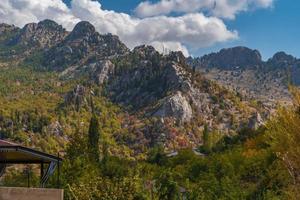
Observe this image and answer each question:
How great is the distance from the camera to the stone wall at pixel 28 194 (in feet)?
72.7

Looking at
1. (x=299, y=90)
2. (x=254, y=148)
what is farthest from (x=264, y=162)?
(x=299, y=90)

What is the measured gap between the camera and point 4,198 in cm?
2211

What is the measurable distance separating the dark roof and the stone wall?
1623mm

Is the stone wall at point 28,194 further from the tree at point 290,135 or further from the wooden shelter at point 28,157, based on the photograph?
the tree at point 290,135

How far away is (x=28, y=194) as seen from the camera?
22.3m

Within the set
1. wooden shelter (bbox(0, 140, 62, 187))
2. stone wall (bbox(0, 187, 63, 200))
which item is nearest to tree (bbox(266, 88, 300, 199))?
stone wall (bbox(0, 187, 63, 200))

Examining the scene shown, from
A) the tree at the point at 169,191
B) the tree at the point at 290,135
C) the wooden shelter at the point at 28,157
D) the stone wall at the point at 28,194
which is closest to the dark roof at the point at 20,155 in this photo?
the wooden shelter at the point at 28,157

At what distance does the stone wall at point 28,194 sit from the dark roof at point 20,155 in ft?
5.32

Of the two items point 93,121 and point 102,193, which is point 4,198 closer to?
point 102,193

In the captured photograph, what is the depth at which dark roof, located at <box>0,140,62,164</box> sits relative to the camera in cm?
2208

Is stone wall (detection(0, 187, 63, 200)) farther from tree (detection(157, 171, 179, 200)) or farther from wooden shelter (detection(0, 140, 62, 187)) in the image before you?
tree (detection(157, 171, 179, 200))

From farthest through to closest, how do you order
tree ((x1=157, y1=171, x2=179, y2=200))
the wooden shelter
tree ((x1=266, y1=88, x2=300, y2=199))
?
tree ((x1=157, y1=171, x2=179, y2=200))
tree ((x1=266, y1=88, x2=300, y2=199))
the wooden shelter

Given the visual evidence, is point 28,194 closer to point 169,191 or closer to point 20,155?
point 20,155

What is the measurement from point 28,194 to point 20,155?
9.69 feet
